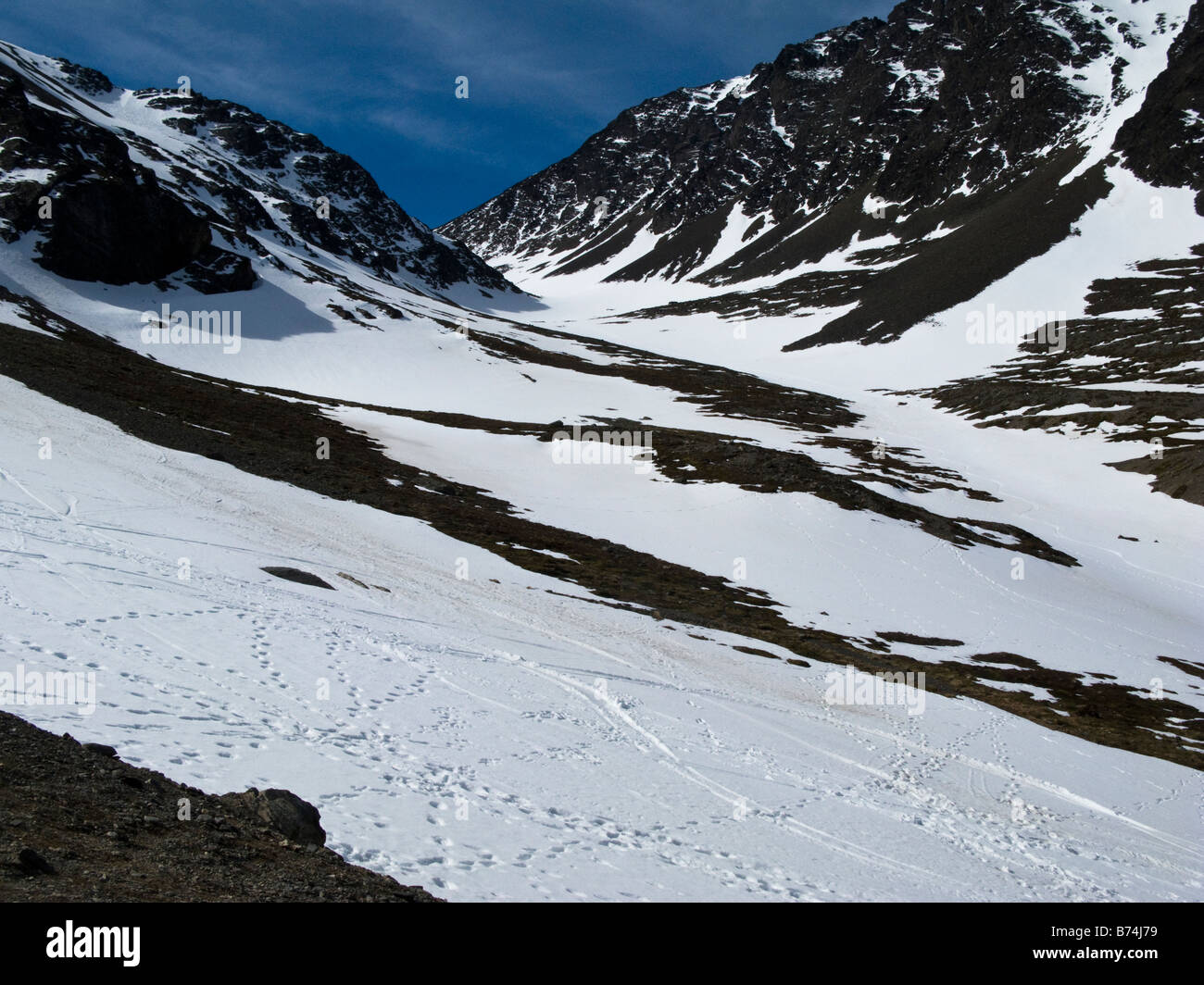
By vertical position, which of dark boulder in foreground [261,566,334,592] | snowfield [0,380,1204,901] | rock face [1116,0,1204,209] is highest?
rock face [1116,0,1204,209]

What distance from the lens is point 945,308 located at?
11869cm

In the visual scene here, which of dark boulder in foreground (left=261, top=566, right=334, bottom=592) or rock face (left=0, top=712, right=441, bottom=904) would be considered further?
dark boulder in foreground (left=261, top=566, right=334, bottom=592)

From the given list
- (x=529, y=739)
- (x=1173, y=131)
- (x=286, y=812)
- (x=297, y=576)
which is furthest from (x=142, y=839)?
(x=1173, y=131)

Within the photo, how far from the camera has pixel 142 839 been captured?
7270mm

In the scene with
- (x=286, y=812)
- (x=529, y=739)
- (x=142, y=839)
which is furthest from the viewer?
(x=529, y=739)

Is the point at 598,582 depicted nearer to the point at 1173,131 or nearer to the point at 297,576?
the point at 297,576

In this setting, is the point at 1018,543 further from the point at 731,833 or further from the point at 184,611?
the point at 184,611

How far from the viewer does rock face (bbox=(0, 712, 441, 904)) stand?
628cm

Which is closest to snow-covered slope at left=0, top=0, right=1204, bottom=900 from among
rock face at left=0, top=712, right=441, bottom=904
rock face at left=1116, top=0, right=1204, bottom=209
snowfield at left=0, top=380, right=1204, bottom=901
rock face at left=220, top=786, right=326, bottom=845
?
snowfield at left=0, top=380, right=1204, bottom=901

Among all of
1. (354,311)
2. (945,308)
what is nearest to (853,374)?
(945,308)

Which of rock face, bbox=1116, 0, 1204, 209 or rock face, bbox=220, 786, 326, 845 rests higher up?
rock face, bbox=1116, 0, 1204, 209

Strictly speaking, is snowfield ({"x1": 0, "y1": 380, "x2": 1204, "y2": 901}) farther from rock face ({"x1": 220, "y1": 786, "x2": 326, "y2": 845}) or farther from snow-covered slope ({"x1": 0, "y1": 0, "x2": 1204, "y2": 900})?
rock face ({"x1": 220, "y1": 786, "x2": 326, "y2": 845})

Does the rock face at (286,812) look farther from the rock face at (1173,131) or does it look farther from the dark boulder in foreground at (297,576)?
the rock face at (1173,131)

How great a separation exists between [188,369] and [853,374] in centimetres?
8029
